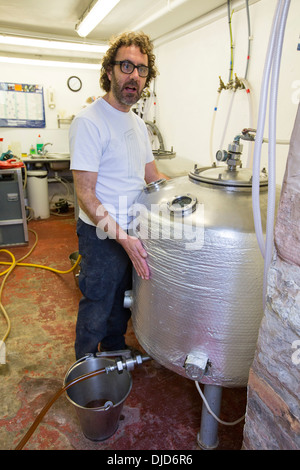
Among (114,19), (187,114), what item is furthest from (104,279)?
(114,19)

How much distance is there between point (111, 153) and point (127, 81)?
1.06ft

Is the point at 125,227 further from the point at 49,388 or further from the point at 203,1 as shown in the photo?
the point at 203,1

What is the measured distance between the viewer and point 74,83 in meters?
4.35

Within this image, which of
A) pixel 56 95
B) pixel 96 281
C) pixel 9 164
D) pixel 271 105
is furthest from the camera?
pixel 56 95

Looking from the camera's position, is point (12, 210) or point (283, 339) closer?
point (283, 339)

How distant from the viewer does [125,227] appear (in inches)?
56.8

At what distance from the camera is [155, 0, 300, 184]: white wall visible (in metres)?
1.85

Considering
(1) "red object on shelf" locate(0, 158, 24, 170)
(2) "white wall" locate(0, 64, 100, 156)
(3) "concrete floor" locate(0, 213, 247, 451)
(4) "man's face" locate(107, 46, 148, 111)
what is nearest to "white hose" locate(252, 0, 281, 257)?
(4) "man's face" locate(107, 46, 148, 111)

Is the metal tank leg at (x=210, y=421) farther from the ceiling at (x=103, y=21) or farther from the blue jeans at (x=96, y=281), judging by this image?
the ceiling at (x=103, y=21)

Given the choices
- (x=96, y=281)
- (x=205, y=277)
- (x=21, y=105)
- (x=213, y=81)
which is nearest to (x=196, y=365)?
(x=205, y=277)

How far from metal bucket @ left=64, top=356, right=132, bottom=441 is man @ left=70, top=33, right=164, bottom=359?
14 centimetres

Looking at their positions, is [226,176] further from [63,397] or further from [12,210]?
[12,210]
